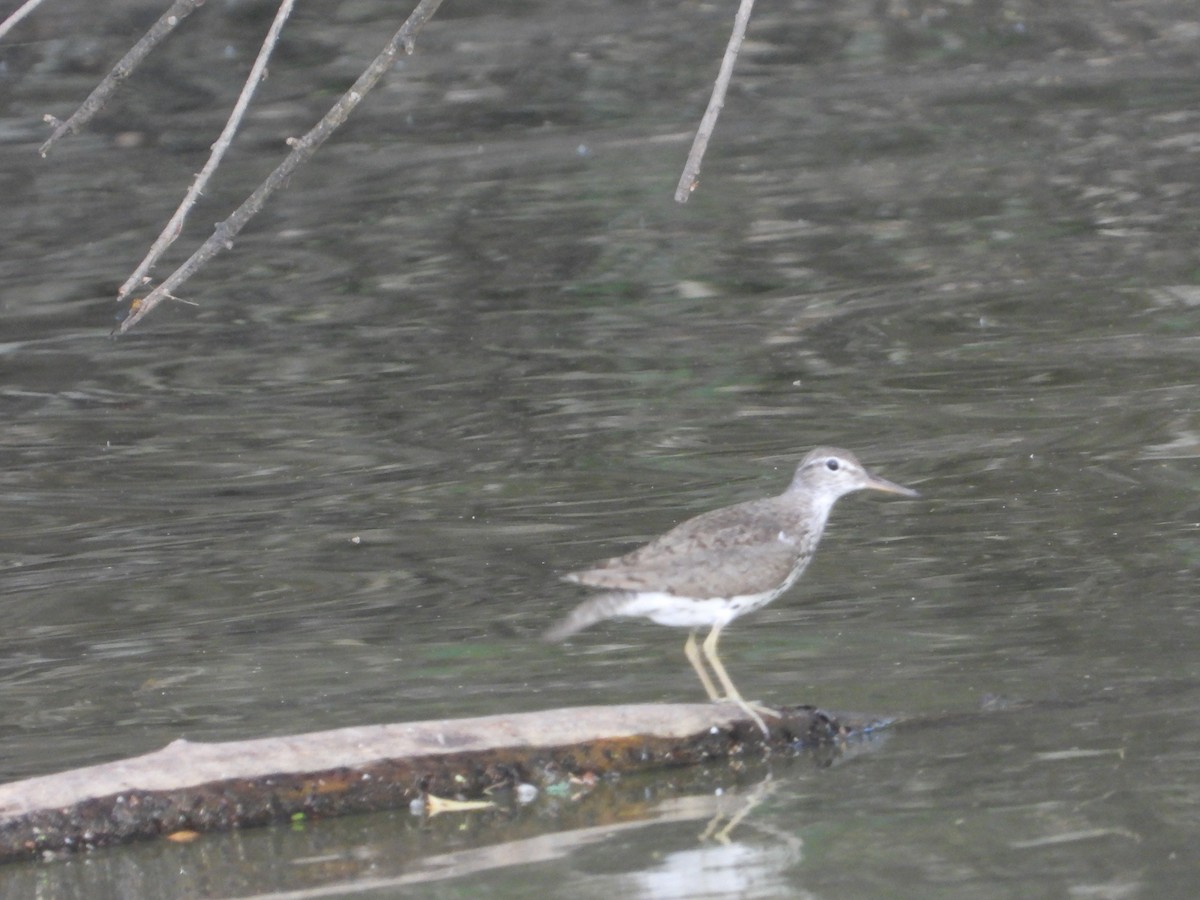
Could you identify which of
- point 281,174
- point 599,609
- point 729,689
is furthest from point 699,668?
point 281,174

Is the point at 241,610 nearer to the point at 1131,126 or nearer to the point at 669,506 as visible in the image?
the point at 669,506

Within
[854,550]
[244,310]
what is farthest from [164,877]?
[244,310]

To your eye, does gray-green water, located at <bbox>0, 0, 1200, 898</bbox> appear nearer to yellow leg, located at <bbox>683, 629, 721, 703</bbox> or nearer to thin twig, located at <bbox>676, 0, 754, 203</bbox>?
yellow leg, located at <bbox>683, 629, 721, 703</bbox>

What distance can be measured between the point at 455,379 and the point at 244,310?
2430 mm

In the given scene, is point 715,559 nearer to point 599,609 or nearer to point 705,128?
point 599,609

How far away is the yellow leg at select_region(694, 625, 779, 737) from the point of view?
6.44 m

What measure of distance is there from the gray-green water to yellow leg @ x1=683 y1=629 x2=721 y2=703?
151 mm

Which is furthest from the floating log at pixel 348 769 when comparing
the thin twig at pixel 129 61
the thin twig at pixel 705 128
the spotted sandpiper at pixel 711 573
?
the thin twig at pixel 705 128

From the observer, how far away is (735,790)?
6242 millimetres

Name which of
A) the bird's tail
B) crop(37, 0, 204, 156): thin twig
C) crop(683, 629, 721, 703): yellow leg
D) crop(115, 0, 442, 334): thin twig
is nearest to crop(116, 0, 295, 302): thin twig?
crop(115, 0, 442, 334): thin twig

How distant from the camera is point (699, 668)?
271 inches

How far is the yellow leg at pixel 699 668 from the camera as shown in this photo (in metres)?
6.82

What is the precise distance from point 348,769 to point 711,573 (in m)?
1.37

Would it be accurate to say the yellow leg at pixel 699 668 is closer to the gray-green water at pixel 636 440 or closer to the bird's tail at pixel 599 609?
the gray-green water at pixel 636 440
